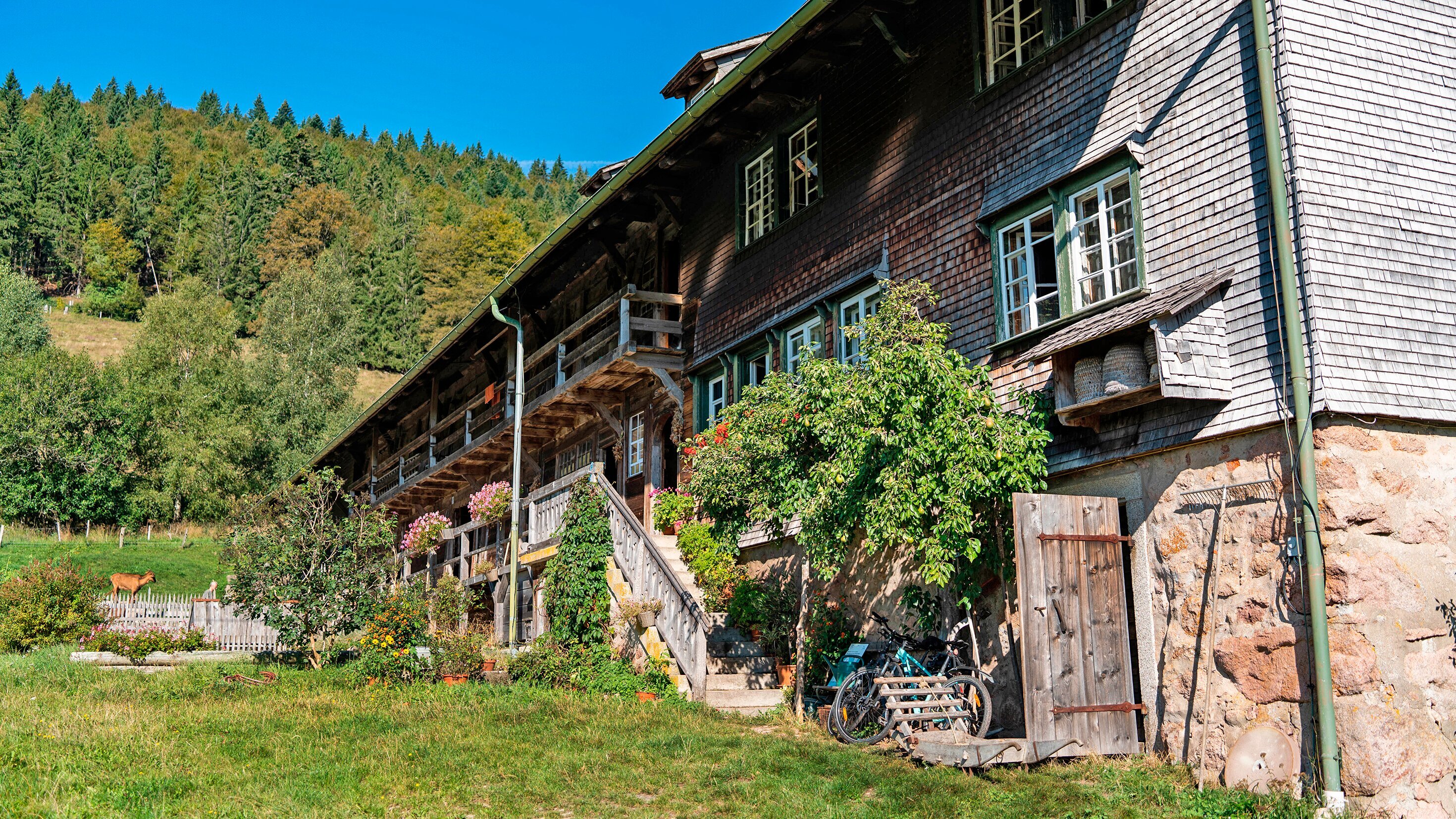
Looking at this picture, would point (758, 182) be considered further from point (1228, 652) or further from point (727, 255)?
point (1228, 652)

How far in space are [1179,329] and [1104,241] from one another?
6.18ft

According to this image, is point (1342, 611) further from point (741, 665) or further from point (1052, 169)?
point (741, 665)

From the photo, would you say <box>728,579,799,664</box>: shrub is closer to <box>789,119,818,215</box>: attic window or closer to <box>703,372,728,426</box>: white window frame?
<box>703,372,728,426</box>: white window frame

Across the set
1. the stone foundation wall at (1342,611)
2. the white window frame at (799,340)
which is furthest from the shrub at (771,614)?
the stone foundation wall at (1342,611)

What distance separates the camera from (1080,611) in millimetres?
10492

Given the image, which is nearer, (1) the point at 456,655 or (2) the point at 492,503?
(1) the point at 456,655

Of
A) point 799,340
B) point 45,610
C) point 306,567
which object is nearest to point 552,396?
point 306,567

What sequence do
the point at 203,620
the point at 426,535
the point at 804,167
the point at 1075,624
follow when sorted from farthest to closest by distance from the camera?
the point at 426,535
the point at 203,620
the point at 804,167
the point at 1075,624

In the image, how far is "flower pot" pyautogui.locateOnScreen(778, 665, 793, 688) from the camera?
572 inches

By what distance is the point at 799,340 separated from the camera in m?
16.7

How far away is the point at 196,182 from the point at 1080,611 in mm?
124637

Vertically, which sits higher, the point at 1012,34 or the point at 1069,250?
the point at 1012,34

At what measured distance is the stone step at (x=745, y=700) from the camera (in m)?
14.0

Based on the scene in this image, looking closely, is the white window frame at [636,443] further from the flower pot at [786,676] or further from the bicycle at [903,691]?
the bicycle at [903,691]
